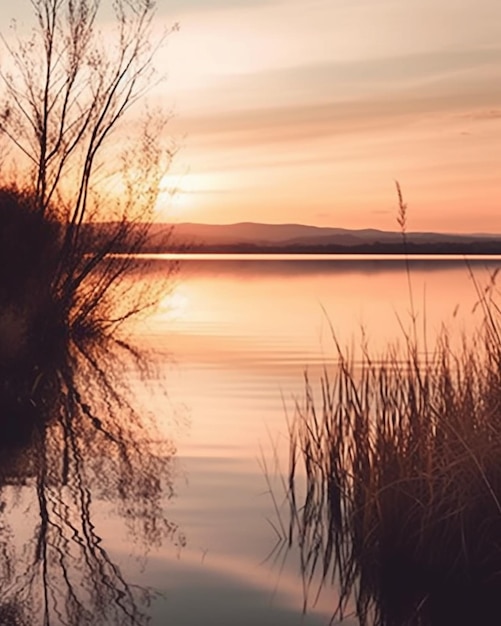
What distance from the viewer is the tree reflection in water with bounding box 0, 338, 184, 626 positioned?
17.2ft

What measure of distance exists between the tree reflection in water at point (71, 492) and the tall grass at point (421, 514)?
0.87 meters

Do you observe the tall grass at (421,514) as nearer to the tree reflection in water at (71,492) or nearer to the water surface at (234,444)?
the water surface at (234,444)

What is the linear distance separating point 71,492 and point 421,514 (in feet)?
8.33

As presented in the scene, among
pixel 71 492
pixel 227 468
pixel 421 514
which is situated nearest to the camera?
pixel 421 514

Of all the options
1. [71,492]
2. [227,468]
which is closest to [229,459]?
[227,468]

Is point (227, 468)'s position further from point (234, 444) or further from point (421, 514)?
point (421, 514)

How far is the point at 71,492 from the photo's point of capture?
24.2ft

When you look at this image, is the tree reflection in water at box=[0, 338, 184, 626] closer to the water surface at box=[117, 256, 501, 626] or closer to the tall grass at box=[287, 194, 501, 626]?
the water surface at box=[117, 256, 501, 626]

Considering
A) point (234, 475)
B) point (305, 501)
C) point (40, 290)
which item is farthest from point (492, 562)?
point (40, 290)

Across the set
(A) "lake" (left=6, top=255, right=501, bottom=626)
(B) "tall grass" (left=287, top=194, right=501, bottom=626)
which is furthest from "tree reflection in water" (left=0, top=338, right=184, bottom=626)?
(B) "tall grass" (left=287, top=194, right=501, bottom=626)

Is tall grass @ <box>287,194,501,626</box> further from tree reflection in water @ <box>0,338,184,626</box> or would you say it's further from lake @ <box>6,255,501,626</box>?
tree reflection in water @ <box>0,338,184,626</box>

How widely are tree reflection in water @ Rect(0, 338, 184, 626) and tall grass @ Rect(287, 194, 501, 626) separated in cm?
87

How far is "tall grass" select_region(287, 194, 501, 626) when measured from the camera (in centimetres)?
529

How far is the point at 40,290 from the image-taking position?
15.7 metres
